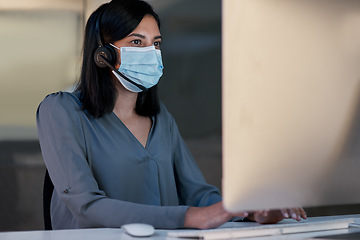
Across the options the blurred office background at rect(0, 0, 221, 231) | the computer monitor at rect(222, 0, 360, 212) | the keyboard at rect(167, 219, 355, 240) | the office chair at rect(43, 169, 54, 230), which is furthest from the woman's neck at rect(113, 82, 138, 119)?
the blurred office background at rect(0, 0, 221, 231)

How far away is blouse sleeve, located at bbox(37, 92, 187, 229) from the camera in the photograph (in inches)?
45.7

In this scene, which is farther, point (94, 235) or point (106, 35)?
point (106, 35)

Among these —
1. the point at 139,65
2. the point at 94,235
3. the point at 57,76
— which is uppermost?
the point at 139,65

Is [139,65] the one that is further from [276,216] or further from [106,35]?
[276,216]

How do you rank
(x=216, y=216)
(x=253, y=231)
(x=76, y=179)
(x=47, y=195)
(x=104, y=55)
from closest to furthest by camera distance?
(x=253, y=231), (x=216, y=216), (x=76, y=179), (x=47, y=195), (x=104, y=55)

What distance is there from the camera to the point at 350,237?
38.7 inches

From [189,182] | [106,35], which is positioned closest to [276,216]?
[189,182]

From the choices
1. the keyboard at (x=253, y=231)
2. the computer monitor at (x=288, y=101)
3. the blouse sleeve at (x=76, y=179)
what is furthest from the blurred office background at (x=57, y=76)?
the computer monitor at (x=288, y=101)

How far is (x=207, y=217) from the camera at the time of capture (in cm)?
110

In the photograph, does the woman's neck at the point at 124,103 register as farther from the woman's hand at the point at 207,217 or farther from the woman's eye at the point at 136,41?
the woman's hand at the point at 207,217

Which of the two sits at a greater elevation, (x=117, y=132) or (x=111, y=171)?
(x=117, y=132)

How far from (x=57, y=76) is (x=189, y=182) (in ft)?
6.59

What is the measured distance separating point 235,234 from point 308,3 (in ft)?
1.55

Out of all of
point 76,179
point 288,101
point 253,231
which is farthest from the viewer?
point 76,179
